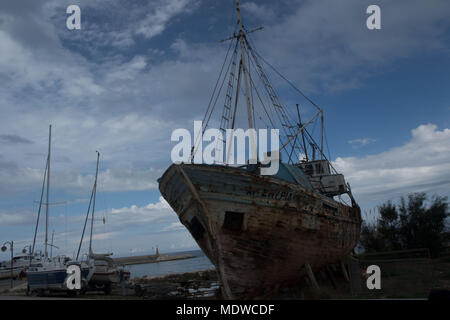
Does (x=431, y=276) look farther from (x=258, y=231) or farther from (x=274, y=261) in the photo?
(x=258, y=231)

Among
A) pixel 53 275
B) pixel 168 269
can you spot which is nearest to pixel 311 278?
pixel 53 275

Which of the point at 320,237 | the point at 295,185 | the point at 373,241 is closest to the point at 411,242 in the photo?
the point at 373,241

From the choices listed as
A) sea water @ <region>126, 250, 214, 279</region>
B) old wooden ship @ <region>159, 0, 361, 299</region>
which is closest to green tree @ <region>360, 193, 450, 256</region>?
old wooden ship @ <region>159, 0, 361, 299</region>

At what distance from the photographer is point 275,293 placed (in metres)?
14.6

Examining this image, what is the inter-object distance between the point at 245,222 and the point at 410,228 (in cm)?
2525

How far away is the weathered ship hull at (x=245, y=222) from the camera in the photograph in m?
13.1

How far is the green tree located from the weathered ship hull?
20.8 meters

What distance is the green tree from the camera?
3094cm

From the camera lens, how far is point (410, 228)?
32.2 meters

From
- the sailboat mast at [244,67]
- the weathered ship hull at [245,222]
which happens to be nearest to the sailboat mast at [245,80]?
the sailboat mast at [244,67]

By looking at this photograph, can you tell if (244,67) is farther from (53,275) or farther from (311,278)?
(53,275)

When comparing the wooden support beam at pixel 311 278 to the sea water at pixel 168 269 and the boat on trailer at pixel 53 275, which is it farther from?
the sea water at pixel 168 269
